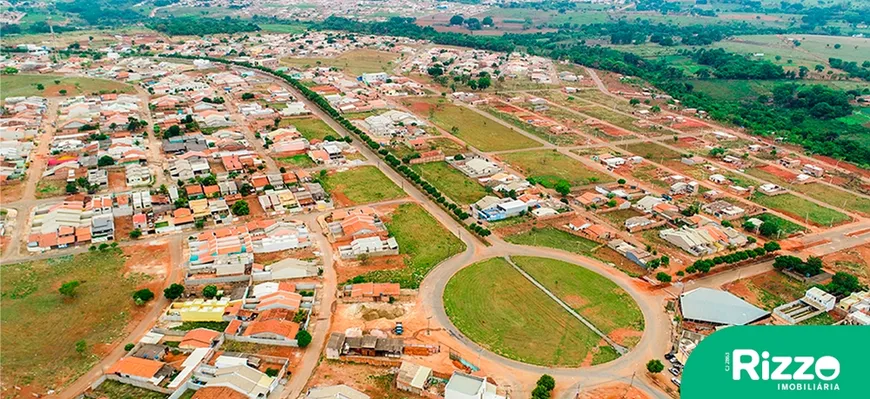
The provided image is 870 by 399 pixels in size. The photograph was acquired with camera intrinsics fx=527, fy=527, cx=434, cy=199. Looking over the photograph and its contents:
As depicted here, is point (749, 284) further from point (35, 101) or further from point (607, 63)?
point (35, 101)

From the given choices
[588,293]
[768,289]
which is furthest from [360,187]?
[768,289]

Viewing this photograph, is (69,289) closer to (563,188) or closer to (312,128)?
(563,188)

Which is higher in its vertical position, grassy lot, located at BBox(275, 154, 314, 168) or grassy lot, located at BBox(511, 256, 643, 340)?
grassy lot, located at BBox(511, 256, 643, 340)

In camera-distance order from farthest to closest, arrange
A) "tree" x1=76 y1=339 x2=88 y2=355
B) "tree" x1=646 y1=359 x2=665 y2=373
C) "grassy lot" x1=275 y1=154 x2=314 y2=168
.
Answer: "grassy lot" x1=275 y1=154 x2=314 y2=168
"tree" x1=76 y1=339 x2=88 y2=355
"tree" x1=646 y1=359 x2=665 y2=373

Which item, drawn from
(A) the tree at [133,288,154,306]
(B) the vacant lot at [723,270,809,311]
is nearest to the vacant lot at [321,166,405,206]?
(A) the tree at [133,288,154,306]

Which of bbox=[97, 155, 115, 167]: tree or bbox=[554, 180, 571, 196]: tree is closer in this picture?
bbox=[554, 180, 571, 196]: tree

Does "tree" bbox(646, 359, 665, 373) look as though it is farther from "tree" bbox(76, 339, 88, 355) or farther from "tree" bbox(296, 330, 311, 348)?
"tree" bbox(76, 339, 88, 355)
